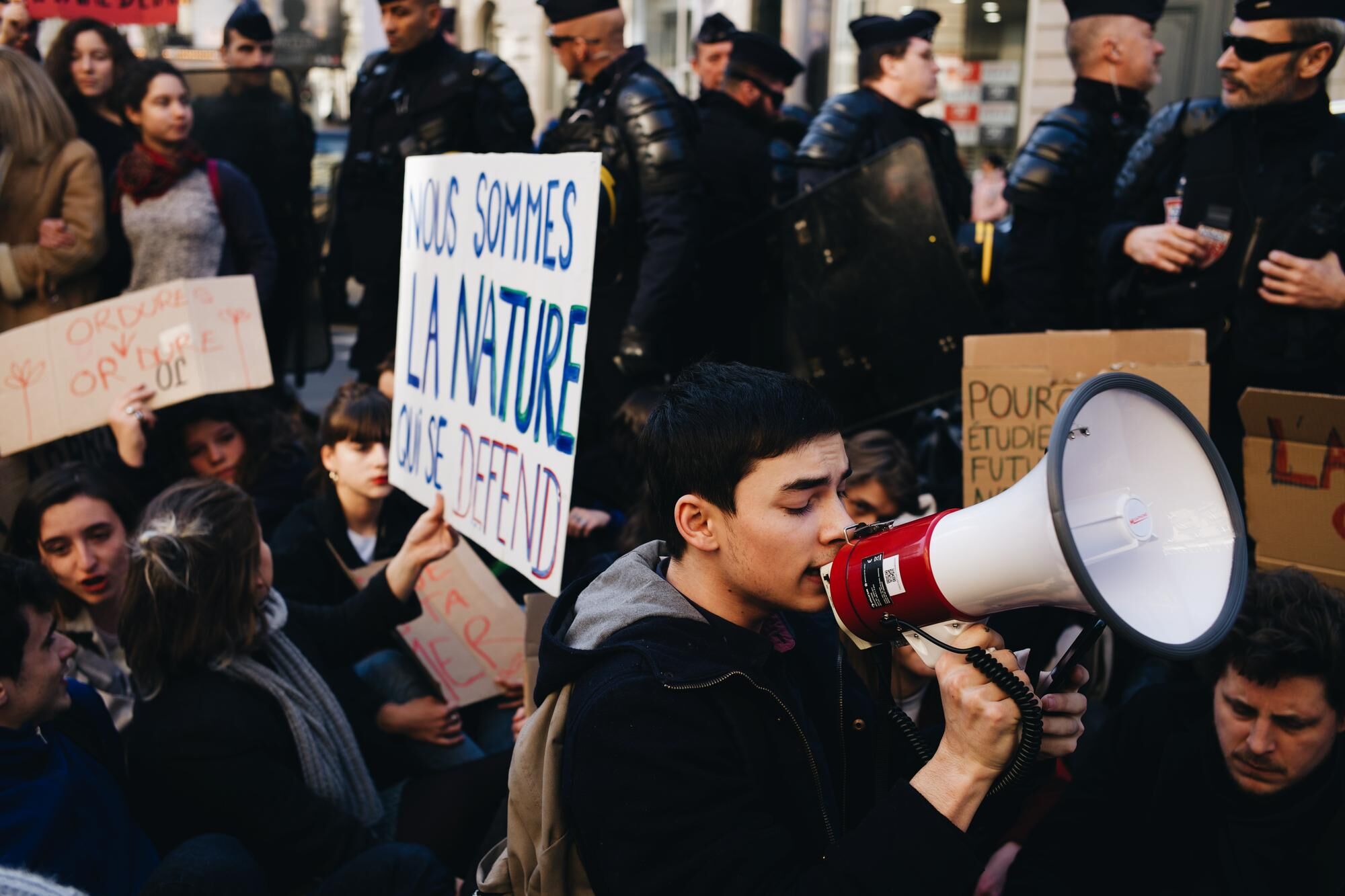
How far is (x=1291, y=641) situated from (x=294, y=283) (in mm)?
4784

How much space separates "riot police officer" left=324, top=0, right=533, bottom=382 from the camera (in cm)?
497

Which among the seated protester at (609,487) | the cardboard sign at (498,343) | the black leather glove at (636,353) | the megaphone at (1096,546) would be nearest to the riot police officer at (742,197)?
the black leather glove at (636,353)

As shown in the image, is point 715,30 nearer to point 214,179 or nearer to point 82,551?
point 214,179

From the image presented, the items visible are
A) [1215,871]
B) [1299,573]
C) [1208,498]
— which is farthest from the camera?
[1299,573]

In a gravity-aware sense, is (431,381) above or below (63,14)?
below

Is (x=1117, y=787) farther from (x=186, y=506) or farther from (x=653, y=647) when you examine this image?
(x=186, y=506)

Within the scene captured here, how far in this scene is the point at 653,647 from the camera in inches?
63.7

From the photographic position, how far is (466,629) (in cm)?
331

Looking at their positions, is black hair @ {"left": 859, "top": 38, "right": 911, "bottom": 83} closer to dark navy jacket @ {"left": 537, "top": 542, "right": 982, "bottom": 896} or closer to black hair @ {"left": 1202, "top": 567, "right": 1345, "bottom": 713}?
black hair @ {"left": 1202, "top": 567, "right": 1345, "bottom": 713}

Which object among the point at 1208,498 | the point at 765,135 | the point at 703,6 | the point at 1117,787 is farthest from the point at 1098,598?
the point at 703,6

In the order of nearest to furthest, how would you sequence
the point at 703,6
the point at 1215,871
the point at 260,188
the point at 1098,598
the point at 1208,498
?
the point at 1098,598, the point at 1208,498, the point at 1215,871, the point at 260,188, the point at 703,6

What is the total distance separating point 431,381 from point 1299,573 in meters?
1.92

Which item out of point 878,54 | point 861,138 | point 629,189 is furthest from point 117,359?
point 878,54

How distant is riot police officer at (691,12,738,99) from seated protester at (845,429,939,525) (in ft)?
12.0
